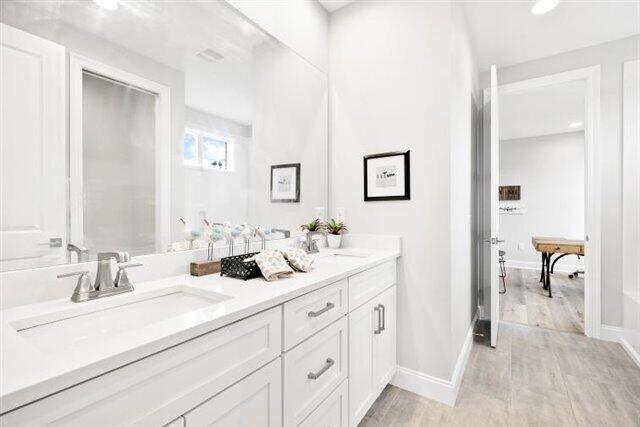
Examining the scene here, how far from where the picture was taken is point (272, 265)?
4.00 ft

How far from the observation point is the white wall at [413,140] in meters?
1.83

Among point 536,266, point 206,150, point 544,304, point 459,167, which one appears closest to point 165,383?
point 206,150

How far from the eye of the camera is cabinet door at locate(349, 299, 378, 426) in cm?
143

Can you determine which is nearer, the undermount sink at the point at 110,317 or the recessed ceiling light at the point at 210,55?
the undermount sink at the point at 110,317

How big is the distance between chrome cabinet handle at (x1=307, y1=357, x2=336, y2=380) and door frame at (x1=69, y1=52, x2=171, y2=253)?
789 mm

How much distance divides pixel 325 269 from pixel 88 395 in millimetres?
999

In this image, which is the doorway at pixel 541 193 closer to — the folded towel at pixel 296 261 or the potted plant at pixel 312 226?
the potted plant at pixel 312 226

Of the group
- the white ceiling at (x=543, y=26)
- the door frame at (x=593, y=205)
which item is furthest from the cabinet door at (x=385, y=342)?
the white ceiling at (x=543, y=26)

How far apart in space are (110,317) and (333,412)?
963 millimetres

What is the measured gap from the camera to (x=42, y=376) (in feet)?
1.59

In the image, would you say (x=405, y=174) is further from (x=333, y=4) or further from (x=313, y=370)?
(x=333, y=4)

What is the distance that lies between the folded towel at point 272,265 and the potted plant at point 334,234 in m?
0.88

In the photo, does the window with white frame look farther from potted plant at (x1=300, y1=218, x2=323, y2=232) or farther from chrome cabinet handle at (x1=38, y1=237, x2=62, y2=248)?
potted plant at (x1=300, y1=218, x2=323, y2=232)

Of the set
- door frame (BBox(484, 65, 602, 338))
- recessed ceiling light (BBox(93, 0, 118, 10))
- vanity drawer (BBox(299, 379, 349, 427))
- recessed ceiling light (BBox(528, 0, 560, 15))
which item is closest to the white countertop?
vanity drawer (BBox(299, 379, 349, 427))
